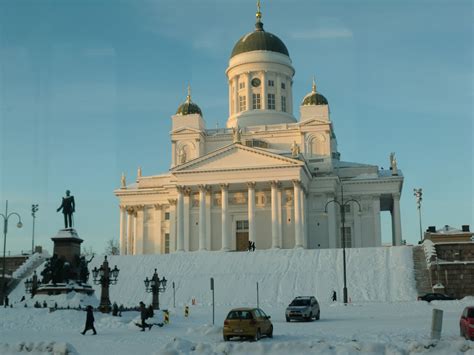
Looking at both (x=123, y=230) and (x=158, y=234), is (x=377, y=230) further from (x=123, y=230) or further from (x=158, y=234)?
(x=123, y=230)

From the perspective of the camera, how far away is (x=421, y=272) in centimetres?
5594

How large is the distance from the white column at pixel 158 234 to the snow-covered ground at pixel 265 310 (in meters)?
13.9

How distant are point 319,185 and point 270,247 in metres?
8.90

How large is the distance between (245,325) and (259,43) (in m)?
70.7

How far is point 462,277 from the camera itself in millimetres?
54438

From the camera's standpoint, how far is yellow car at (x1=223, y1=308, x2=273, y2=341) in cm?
2453

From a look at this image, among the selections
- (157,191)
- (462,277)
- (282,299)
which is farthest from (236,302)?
(157,191)

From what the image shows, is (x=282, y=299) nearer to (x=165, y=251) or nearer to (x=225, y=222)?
(x=225, y=222)

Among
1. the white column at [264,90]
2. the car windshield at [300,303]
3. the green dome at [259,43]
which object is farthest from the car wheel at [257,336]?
the green dome at [259,43]

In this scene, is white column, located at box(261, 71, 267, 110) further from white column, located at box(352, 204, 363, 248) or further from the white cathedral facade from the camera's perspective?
white column, located at box(352, 204, 363, 248)

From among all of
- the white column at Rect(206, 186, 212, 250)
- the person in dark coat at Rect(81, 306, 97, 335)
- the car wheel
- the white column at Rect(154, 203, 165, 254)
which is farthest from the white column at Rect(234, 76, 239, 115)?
the car wheel

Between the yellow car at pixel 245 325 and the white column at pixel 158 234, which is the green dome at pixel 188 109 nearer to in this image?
the white column at pixel 158 234

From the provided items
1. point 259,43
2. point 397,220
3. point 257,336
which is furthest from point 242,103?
point 257,336

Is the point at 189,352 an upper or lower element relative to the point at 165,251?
lower
